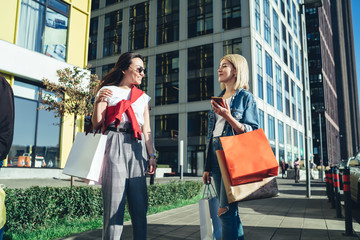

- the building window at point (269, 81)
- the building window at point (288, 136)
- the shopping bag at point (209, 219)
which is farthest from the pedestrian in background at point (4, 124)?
the building window at point (288, 136)

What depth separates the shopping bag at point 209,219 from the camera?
2.66 m

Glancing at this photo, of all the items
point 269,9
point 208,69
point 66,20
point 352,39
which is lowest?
point 66,20

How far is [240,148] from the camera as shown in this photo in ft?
8.20

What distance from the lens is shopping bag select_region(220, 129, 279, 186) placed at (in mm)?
2439

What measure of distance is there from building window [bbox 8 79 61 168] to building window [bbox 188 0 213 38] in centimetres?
2294

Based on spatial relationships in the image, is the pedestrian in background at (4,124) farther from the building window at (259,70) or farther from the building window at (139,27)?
the building window at (139,27)

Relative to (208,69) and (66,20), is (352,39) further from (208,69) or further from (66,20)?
(66,20)

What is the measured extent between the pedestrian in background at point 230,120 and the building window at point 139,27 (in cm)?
3572

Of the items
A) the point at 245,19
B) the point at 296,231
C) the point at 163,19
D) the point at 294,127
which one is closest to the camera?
the point at 296,231

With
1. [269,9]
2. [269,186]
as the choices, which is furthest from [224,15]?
[269,186]

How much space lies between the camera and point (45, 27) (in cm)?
1466

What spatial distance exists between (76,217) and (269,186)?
4.22 metres

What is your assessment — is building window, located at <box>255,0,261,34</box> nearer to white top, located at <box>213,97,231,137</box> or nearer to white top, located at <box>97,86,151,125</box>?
white top, located at <box>213,97,231,137</box>

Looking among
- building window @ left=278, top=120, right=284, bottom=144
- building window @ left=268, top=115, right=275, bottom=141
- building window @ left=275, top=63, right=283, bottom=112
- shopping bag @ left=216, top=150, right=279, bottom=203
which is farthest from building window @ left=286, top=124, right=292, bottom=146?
shopping bag @ left=216, top=150, right=279, bottom=203
